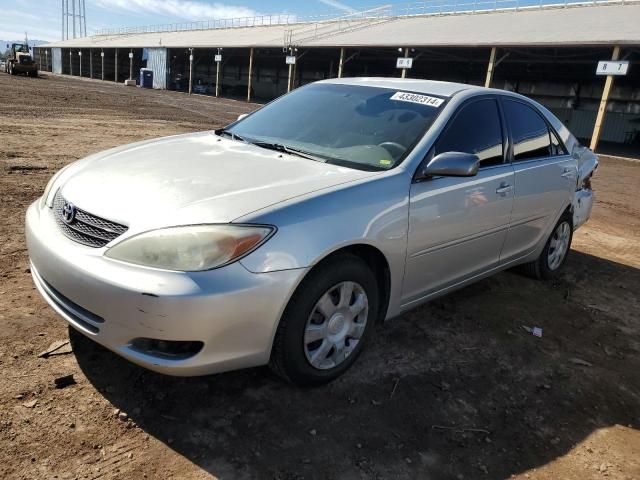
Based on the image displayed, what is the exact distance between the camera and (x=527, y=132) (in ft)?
13.6

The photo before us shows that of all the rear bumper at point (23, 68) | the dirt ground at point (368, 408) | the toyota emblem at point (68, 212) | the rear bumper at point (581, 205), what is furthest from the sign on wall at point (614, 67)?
the rear bumper at point (23, 68)

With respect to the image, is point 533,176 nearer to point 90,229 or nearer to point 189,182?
point 189,182

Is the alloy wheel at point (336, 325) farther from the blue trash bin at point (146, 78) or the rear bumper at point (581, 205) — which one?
the blue trash bin at point (146, 78)

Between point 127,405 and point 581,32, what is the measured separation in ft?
77.0

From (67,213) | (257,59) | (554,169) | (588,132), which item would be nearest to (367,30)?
(588,132)

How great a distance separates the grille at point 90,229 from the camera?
7.76 ft

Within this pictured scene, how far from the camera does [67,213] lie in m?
2.60

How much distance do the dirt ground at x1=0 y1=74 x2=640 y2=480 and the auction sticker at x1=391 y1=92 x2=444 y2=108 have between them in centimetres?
152

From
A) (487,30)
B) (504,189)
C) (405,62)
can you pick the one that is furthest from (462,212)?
(487,30)

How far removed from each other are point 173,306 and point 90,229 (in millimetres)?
650

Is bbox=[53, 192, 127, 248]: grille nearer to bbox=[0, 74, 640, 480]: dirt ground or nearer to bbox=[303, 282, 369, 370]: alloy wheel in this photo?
bbox=[0, 74, 640, 480]: dirt ground

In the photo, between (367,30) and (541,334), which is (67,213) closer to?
(541,334)

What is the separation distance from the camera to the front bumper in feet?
7.12

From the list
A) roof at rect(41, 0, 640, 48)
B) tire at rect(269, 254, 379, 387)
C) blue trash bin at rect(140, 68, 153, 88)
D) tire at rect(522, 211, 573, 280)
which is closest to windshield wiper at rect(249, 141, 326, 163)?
tire at rect(269, 254, 379, 387)
